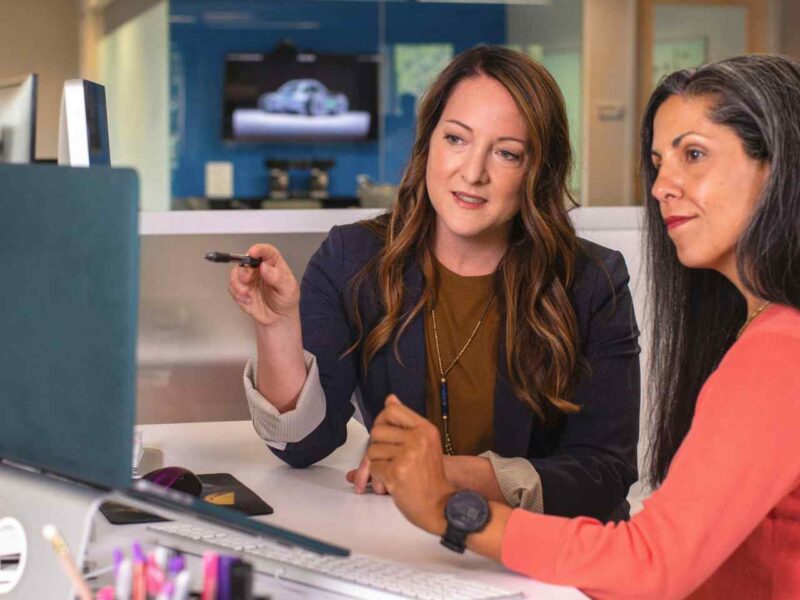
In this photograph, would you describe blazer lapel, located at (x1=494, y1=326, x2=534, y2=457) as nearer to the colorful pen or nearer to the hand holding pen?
the hand holding pen

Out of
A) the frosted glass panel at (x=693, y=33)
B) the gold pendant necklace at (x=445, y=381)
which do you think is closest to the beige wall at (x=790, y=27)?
the frosted glass panel at (x=693, y=33)

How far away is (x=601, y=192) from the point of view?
7625 mm

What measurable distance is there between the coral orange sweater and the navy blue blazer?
0.58 meters

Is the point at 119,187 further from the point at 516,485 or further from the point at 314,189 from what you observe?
the point at 314,189

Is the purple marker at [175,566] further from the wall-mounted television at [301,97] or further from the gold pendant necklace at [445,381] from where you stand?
the wall-mounted television at [301,97]

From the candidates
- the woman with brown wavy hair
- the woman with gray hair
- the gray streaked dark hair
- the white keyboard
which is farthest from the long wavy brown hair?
the white keyboard

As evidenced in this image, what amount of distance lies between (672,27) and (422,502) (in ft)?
22.6

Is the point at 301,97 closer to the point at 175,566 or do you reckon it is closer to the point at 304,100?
the point at 304,100

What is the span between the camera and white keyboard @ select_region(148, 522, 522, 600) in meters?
1.17

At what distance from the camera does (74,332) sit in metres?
1.02

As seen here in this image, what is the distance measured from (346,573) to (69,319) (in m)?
0.38

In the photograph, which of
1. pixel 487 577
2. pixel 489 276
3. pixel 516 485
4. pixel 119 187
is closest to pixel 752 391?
pixel 487 577

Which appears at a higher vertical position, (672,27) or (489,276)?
(672,27)

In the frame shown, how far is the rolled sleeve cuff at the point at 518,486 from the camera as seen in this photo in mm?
1610
